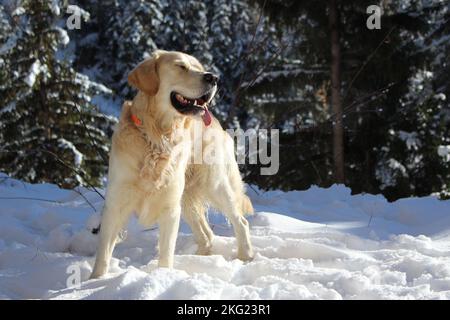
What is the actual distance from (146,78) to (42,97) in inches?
322

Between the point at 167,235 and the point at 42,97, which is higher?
the point at 42,97

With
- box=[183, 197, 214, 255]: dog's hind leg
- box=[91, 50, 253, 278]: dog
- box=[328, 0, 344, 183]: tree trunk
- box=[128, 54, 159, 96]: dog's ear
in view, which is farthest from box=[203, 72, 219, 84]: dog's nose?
box=[328, 0, 344, 183]: tree trunk

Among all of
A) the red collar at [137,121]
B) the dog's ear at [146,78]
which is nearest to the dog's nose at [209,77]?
the dog's ear at [146,78]

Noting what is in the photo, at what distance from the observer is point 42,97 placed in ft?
37.0

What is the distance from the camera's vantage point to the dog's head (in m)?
3.75

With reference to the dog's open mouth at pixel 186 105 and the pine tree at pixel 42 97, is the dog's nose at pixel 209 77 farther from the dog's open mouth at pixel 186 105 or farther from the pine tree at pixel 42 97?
the pine tree at pixel 42 97

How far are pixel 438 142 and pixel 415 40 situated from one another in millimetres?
2417

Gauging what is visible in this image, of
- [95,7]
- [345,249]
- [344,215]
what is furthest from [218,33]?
[345,249]

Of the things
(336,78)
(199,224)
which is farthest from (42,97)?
(199,224)

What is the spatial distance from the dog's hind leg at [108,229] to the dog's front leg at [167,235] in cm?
24

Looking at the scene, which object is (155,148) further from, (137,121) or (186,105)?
(186,105)

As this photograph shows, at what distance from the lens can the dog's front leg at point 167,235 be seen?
370 centimetres

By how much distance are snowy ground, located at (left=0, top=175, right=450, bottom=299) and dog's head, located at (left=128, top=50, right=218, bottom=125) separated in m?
1.06
